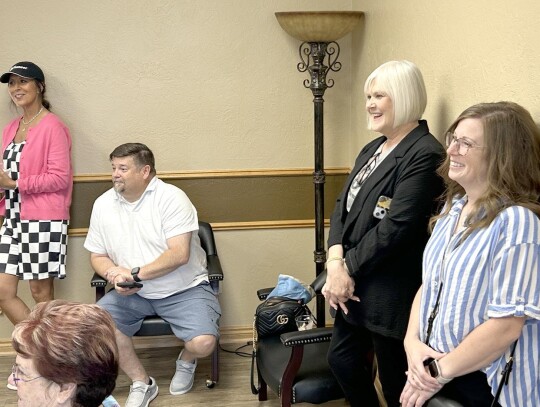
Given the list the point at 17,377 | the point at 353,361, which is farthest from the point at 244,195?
the point at 17,377

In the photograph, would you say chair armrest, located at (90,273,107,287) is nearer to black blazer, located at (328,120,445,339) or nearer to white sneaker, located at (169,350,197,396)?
white sneaker, located at (169,350,197,396)

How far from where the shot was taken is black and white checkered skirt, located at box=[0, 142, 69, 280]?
3959 mm

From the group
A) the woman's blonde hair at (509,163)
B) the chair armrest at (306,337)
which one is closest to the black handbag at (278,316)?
the chair armrest at (306,337)

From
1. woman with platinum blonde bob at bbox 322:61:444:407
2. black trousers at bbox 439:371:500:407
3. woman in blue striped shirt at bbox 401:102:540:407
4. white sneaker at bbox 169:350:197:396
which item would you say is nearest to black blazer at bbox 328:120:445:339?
woman with platinum blonde bob at bbox 322:61:444:407

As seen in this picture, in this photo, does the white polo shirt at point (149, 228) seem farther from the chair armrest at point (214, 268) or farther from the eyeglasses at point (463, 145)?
the eyeglasses at point (463, 145)

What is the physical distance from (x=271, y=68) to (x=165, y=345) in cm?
175

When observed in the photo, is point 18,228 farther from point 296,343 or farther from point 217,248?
point 296,343

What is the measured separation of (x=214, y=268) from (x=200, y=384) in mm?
615

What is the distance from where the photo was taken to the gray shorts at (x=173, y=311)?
372cm

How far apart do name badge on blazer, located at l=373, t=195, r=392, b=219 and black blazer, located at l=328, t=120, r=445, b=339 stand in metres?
0.01

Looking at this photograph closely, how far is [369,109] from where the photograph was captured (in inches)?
108

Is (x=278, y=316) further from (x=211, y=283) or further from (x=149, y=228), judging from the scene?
(x=149, y=228)

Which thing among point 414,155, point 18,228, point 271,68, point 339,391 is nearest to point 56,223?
point 18,228

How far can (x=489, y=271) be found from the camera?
195 centimetres
